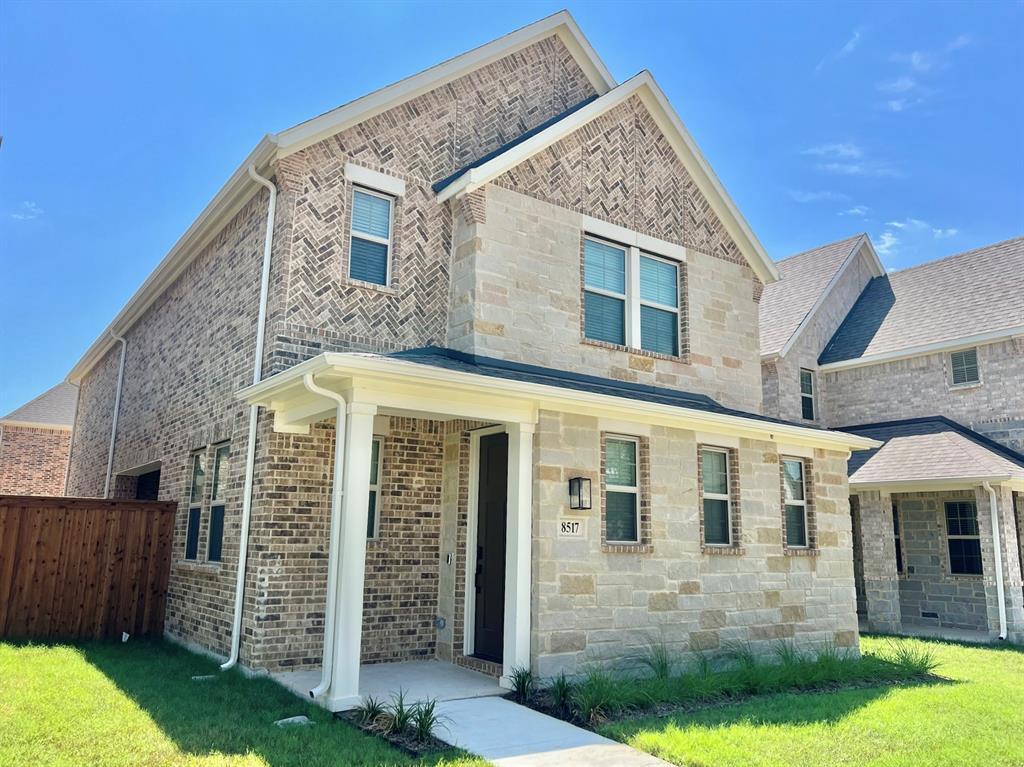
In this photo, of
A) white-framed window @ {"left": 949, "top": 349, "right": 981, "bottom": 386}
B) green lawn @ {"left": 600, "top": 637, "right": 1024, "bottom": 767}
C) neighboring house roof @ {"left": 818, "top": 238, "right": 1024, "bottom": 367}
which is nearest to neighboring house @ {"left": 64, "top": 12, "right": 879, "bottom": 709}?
green lawn @ {"left": 600, "top": 637, "right": 1024, "bottom": 767}

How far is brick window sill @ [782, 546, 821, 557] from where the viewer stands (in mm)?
10719

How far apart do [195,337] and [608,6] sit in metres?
8.66

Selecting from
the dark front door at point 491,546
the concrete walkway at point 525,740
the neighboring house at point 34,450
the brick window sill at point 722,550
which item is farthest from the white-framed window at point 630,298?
the neighboring house at point 34,450

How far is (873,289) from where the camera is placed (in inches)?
850

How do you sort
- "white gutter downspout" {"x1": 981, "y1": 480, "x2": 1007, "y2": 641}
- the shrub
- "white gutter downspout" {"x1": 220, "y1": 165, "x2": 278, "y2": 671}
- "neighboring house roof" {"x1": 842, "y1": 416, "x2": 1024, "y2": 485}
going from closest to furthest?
the shrub
"white gutter downspout" {"x1": 220, "y1": 165, "x2": 278, "y2": 671}
"white gutter downspout" {"x1": 981, "y1": 480, "x2": 1007, "y2": 641}
"neighboring house roof" {"x1": 842, "y1": 416, "x2": 1024, "y2": 485}

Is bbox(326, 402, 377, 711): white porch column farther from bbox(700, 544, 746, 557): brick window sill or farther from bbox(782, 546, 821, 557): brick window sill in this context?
bbox(782, 546, 821, 557): brick window sill

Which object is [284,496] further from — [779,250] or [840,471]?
[779,250]

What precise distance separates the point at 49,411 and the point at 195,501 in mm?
20333

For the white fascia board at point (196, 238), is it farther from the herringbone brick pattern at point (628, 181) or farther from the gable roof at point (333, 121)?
the herringbone brick pattern at point (628, 181)

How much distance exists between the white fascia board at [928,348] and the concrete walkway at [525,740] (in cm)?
1436

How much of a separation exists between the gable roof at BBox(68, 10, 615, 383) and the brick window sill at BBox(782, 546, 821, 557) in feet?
27.1

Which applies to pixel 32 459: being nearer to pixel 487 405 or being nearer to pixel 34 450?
pixel 34 450

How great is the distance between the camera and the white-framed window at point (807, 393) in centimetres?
1922

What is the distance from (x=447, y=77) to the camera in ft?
35.7
